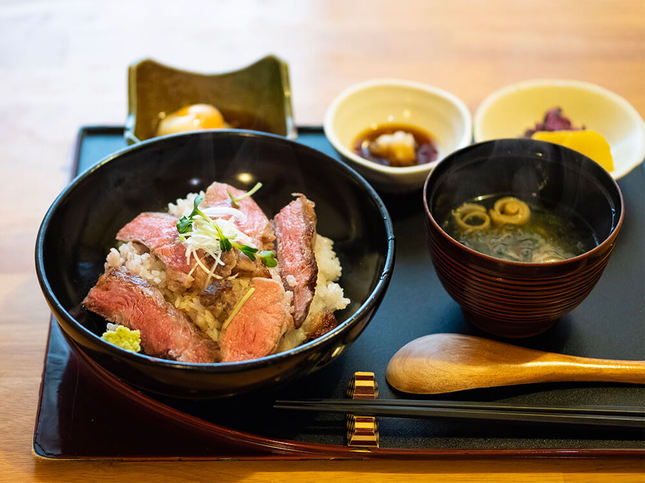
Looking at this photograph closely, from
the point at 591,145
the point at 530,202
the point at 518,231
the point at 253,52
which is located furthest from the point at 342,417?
the point at 253,52

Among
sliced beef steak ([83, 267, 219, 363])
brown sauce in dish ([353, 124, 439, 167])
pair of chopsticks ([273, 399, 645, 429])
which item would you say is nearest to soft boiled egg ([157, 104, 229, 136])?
brown sauce in dish ([353, 124, 439, 167])

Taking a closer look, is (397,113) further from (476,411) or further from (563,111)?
(476,411)

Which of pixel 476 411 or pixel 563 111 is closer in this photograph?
pixel 476 411

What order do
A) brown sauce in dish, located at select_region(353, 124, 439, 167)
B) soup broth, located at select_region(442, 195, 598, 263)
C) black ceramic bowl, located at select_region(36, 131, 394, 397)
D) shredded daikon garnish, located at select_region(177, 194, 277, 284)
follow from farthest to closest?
brown sauce in dish, located at select_region(353, 124, 439, 167)
soup broth, located at select_region(442, 195, 598, 263)
shredded daikon garnish, located at select_region(177, 194, 277, 284)
black ceramic bowl, located at select_region(36, 131, 394, 397)

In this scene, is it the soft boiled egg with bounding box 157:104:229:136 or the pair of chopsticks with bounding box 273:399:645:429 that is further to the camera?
the soft boiled egg with bounding box 157:104:229:136

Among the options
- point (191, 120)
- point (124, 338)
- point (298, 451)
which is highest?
point (191, 120)

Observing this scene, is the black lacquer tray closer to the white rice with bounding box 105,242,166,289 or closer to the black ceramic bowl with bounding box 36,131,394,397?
the black ceramic bowl with bounding box 36,131,394,397

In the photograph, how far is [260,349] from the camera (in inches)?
60.5

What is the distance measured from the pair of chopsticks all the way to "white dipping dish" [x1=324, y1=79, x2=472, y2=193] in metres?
0.88

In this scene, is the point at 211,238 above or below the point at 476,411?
above

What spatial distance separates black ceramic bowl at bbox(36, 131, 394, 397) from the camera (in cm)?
142

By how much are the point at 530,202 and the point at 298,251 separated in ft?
2.46

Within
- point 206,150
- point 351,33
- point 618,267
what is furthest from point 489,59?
point 206,150

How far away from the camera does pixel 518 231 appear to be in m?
1.93
